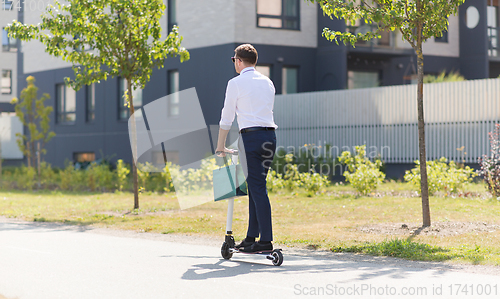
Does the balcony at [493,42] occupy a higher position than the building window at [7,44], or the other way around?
the building window at [7,44]

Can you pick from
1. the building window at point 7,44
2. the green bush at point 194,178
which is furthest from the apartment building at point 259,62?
the building window at point 7,44

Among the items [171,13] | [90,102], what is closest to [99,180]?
[171,13]

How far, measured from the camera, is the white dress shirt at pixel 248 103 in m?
6.45

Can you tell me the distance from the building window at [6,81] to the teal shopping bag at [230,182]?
40.8 m

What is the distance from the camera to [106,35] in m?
12.7

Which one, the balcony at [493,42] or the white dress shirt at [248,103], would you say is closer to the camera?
the white dress shirt at [248,103]

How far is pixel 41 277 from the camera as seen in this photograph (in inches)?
245

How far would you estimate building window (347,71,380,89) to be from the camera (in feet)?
83.6

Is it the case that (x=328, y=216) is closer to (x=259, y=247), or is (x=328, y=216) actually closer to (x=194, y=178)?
(x=259, y=247)

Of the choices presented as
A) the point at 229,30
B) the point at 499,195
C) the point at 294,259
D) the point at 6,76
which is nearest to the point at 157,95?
the point at 229,30

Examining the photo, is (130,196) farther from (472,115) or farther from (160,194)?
(472,115)

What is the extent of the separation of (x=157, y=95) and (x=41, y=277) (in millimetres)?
19117

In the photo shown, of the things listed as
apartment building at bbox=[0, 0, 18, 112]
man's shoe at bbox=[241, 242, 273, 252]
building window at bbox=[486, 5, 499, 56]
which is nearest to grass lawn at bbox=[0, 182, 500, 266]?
man's shoe at bbox=[241, 242, 273, 252]

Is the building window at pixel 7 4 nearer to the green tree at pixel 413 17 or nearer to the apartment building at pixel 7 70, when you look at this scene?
the apartment building at pixel 7 70
